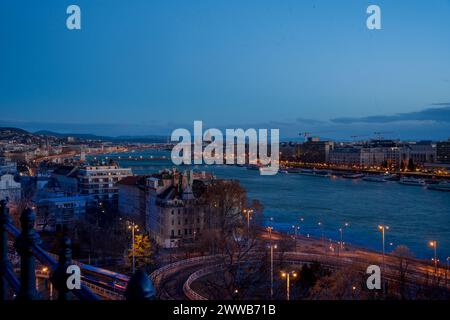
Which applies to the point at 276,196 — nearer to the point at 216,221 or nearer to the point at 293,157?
the point at 216,221

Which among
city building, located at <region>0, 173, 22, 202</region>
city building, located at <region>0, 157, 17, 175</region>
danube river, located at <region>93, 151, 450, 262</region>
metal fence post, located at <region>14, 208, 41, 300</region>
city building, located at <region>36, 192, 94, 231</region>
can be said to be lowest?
danube river, located at <region>93, 151, 450, 262</region>

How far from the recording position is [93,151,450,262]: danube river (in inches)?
322

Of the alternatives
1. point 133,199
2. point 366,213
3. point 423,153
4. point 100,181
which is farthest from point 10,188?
point 423,153

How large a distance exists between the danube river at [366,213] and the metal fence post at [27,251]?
271 inches

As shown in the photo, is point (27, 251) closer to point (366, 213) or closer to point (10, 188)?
point (366, 213)

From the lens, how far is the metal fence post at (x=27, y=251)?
0.68 metres

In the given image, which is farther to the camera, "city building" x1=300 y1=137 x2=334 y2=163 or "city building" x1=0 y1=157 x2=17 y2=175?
"city building" x1=300 y1=137 x2=334 y2=163

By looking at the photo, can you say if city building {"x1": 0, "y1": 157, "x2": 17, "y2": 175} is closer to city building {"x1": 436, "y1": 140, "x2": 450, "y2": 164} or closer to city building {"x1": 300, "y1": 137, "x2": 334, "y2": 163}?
city building {"x1": 300, "y1": 137, "x2": 334, "y2": 163}

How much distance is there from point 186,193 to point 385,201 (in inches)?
274

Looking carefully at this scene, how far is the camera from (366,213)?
1103 centimetres

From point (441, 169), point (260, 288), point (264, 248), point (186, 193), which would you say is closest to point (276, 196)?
point (186, 193)

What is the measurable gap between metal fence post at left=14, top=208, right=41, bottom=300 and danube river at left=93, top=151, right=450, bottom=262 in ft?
22.6

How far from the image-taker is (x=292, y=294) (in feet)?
14.6

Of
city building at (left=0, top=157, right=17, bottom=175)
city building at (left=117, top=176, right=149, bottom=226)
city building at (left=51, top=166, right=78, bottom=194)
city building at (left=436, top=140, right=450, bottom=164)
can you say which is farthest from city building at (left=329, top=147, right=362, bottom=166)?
city building at (left=117, top=176, right=149, bottom=226)
